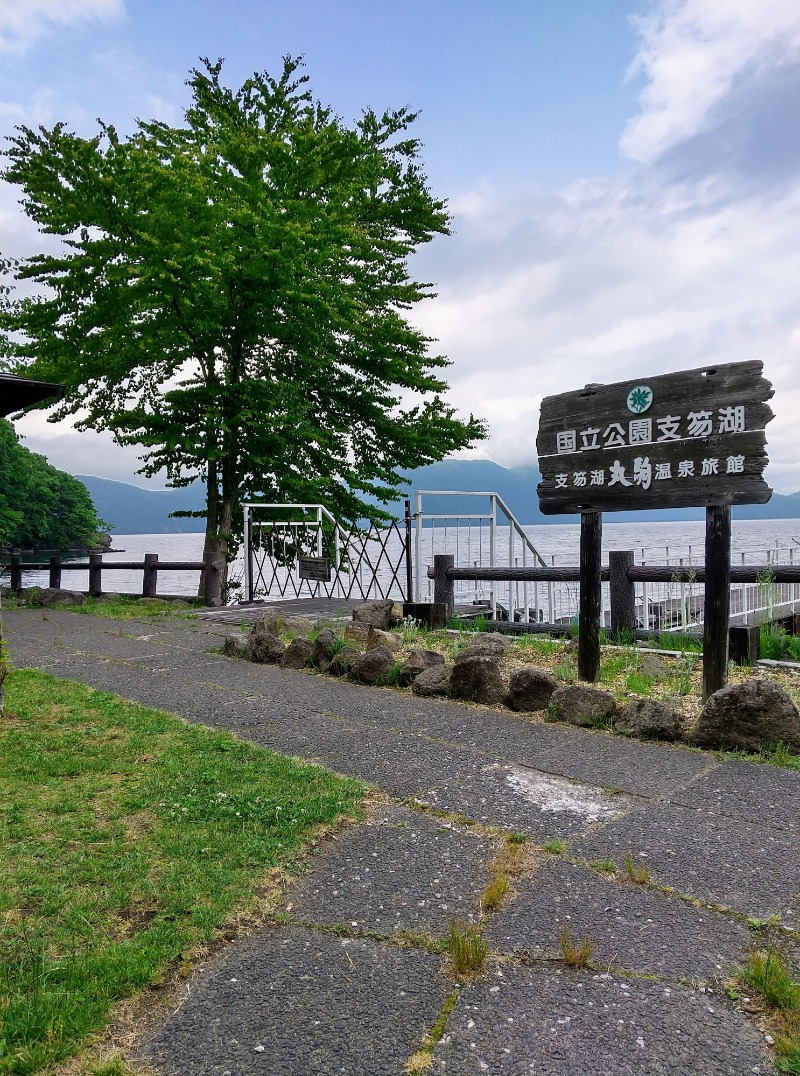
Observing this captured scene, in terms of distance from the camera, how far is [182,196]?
1194 centimetres

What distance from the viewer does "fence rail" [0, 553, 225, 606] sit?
13945mm

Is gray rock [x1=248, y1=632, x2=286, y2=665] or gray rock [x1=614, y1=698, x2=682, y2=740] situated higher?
gray rock [x1=248, y1=632, x2=286, y2=665]

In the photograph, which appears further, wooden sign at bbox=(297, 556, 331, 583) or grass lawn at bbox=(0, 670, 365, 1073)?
wooden sign at bbox=(297, 556, 331, 583)

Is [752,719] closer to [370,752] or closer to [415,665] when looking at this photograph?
[370,752]

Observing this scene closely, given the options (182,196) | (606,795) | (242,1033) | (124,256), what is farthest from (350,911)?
(124,256)

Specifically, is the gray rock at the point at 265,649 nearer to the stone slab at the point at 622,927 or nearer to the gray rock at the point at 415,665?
the gray rock at the point at 415,665

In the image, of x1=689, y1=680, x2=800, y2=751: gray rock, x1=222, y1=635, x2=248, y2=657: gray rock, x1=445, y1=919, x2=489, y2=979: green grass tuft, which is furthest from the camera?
x1=222, y1=635, x2=248, y2=657: gray rock

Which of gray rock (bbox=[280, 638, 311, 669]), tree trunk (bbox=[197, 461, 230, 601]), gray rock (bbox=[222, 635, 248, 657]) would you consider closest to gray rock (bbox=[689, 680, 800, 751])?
gray rock (bbox=[280, 638, 311, 669])

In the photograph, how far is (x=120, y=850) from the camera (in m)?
3.04

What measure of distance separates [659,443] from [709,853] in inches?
141

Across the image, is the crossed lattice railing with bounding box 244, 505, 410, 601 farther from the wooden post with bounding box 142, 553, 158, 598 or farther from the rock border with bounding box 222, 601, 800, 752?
the rock border with bounding box 222, 601, 800, 752

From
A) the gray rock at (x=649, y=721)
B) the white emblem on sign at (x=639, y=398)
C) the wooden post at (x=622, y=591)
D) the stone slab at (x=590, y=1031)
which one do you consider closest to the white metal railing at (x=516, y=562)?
the wooden post at (x=622, y=591)

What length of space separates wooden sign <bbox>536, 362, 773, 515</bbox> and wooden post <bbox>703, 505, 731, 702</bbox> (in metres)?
0.23

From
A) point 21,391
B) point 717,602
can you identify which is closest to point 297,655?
point 21,391
